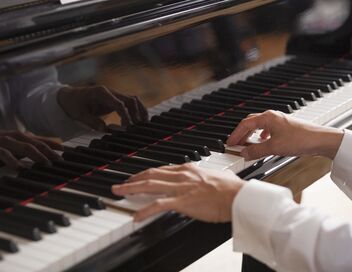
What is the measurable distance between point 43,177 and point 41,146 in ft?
0.21

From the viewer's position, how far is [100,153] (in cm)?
146

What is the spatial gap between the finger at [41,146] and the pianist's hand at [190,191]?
0.17 meters

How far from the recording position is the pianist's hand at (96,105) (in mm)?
1392

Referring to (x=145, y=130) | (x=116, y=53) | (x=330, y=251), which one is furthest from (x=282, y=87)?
(x=330, y=251)

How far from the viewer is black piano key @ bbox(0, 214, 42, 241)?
1.17 metres

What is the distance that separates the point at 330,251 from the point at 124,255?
15.2 inches

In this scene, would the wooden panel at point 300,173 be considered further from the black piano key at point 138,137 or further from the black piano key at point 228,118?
the black piano key at point 138,137

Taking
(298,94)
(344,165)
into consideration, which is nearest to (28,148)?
(344,165)

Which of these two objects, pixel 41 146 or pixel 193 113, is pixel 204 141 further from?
pixel 41 146

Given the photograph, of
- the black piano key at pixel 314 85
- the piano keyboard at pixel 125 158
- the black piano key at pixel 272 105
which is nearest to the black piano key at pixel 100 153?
the piano keyboard at pixel 125 158

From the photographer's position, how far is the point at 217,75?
181cm

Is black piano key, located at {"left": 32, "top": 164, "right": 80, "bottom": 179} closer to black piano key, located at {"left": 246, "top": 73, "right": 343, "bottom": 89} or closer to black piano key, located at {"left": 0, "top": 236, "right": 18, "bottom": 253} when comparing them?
black piano key, located at {"left": 0, "top": 236, "right": 18, "bottom": 253}

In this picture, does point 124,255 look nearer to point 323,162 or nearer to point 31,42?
point 31,42

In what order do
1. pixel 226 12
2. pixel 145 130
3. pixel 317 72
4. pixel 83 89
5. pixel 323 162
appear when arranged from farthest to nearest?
pixel 317 72 → pixel 323 162 → pixel 226 12 → pixel 145 130 → pixel 83 89
